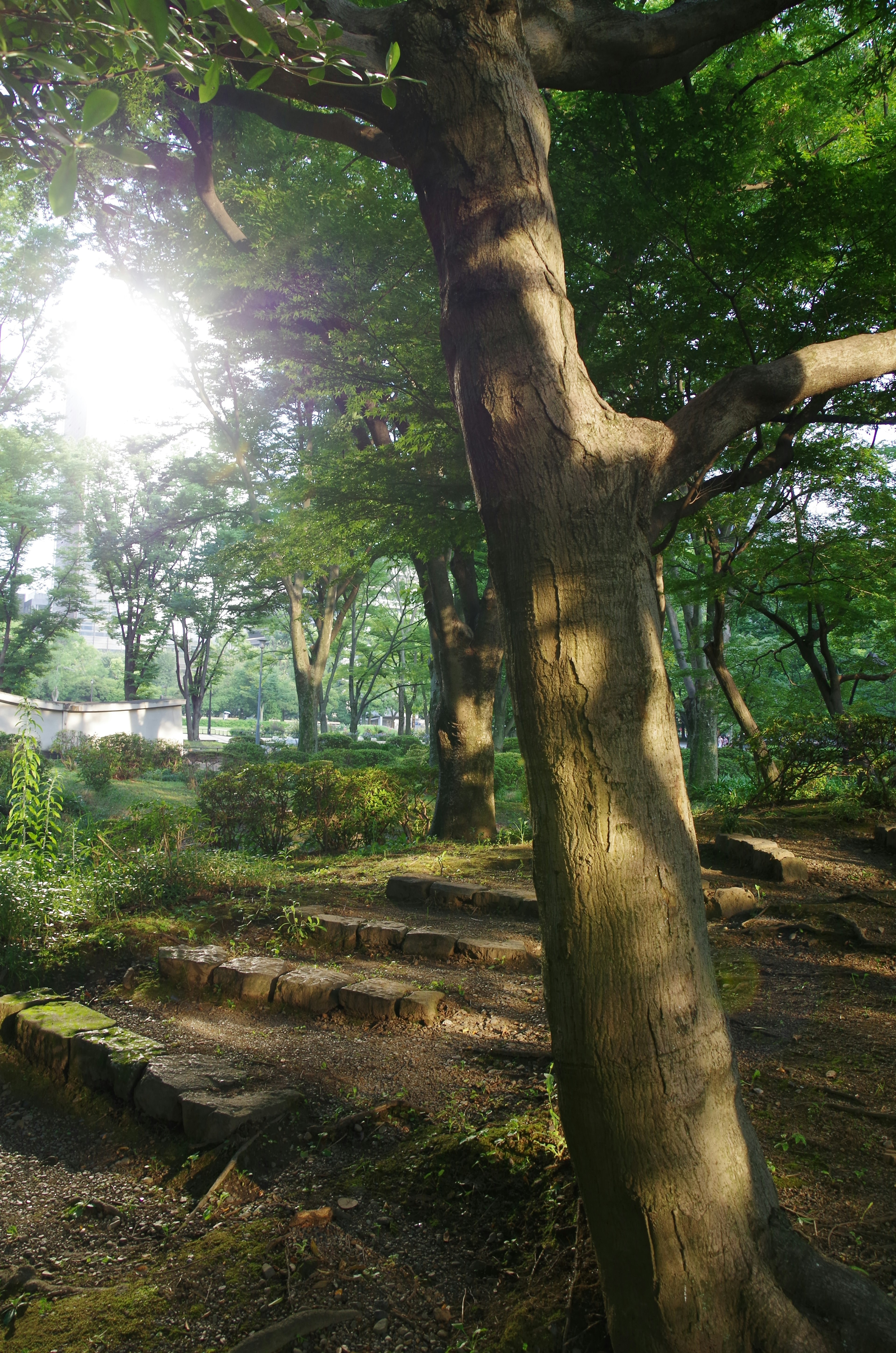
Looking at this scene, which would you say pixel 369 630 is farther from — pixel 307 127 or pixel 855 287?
pixel 307 127

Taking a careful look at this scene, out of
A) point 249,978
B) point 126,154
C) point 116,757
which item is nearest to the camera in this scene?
point 126,154

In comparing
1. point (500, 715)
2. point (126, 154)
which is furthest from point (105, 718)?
point (126, 154)

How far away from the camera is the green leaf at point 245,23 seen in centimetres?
154

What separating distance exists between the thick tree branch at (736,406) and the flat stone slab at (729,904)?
3692 mm

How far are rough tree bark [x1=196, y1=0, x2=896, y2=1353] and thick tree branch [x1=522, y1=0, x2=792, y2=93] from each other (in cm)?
28

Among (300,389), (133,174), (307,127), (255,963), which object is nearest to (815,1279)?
(255,963)

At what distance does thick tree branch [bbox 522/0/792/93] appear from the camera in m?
2.38

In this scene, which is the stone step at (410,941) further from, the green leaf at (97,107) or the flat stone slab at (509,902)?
the green leaf at (97,107)

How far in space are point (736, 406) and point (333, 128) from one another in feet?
6.26

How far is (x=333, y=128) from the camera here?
279cm

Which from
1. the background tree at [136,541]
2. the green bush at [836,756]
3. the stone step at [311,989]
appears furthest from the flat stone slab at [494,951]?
the background tree at [136,541]

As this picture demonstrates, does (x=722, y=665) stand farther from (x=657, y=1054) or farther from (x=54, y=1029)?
(x=657, y=1054)

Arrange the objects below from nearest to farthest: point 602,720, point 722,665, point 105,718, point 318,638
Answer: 1. point 602,720
2. point 722,665
3. point 318,638
4. point 105,718

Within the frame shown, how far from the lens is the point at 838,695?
10.3 m
